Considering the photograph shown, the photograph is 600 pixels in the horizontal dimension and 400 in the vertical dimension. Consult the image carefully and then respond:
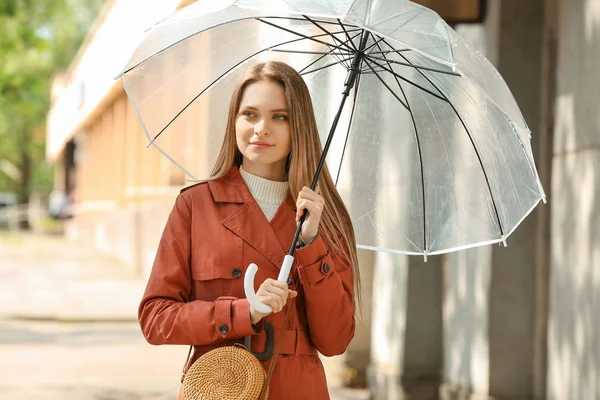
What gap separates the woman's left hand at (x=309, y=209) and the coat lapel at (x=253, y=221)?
0.37ft

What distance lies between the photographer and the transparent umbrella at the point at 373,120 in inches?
153

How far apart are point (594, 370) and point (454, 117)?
180cm

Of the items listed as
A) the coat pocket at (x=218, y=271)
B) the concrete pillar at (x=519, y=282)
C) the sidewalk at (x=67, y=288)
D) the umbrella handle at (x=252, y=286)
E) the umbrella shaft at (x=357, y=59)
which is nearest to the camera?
the umbrella handle at (x=252, y=286)

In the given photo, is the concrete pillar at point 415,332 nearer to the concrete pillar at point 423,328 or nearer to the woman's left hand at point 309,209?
the concrete pillar at point 423,328

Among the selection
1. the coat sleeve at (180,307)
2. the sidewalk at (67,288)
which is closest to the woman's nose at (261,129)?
the coat sleeve at (180,307)

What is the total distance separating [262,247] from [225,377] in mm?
429

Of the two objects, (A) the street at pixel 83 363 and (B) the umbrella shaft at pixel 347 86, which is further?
(A) the street at pixel 83 363

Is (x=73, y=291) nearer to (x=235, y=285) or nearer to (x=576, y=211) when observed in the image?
(x=576, y=211)

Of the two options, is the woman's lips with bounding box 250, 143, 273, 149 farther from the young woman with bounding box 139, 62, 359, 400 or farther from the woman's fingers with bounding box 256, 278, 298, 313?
the woman's fingers with bounding box 256, 278, 298, 313

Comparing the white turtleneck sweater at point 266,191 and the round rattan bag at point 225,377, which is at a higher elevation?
the white turtleneck sweater at point 266,191

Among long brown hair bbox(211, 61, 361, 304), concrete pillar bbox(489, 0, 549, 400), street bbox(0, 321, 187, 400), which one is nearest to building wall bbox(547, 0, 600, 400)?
concrete pillar bbox(489, 0, 549, 400)

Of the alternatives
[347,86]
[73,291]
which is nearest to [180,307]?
[347,86]

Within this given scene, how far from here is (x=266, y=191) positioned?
10.7 ft

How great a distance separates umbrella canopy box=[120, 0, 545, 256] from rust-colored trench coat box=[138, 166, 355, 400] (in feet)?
2.06
